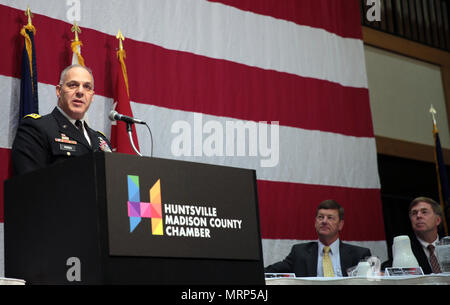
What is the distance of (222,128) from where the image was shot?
13.0 ft

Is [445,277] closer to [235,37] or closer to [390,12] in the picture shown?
[235,37]

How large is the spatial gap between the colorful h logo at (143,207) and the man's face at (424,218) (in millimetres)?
2466

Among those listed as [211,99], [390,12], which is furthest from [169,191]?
[390,12]

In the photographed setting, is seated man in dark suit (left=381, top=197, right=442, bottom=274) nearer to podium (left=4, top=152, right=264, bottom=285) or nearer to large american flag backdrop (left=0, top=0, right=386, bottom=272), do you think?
large american flag backdrop (left=0, top=0, right=386, bottom=272)

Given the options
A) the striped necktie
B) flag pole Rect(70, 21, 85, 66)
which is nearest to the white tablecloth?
the striped necktie

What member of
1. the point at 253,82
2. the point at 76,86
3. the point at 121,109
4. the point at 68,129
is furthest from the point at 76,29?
the point at 253,82

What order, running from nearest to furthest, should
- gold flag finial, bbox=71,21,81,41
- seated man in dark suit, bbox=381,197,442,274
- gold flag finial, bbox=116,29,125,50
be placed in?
seated man in dark suit, bbox=381,197,442,274, gold flag finial, bbox=71,21,81,41, gold flag finial, bbox=116,29,125,50

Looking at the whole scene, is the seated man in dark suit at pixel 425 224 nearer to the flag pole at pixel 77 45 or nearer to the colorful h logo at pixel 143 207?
the flag pole at pixel 77 45

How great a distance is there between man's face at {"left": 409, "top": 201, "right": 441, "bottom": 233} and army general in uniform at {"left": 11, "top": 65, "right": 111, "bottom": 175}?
184 centimetres

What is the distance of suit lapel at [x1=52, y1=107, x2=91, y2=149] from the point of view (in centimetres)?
227

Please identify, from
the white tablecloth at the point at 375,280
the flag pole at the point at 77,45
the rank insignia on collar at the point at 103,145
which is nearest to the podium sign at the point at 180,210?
the white tablecloth at the point at 375,280

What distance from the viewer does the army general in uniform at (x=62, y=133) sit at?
6.88 feet
